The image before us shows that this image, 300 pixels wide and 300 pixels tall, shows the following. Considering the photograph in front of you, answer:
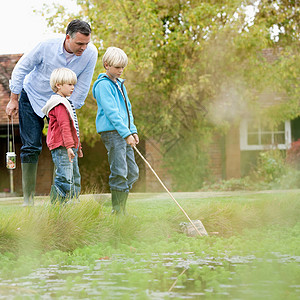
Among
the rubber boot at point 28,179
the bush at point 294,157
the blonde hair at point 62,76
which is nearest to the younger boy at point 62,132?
the blonde hair at point 62,76

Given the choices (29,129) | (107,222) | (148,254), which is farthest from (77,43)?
(148,254)

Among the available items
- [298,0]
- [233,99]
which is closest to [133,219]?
[233,99]

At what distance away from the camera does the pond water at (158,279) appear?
2830 millimetres

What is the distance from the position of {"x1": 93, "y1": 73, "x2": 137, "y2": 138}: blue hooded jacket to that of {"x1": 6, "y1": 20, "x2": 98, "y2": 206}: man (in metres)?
0.25

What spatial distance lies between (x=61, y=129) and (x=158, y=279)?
6.79 ft

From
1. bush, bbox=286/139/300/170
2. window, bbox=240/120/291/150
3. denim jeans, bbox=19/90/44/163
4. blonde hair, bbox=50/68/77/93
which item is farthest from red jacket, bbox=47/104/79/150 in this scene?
window, bbox=240/120/291/150

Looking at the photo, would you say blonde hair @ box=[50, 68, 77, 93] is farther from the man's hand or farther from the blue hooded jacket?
the man's hand

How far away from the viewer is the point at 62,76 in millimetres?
5020

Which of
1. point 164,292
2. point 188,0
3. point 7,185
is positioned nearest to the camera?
point 164,292

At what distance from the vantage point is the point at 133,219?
498cm

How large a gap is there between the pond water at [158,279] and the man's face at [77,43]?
81.8 inches

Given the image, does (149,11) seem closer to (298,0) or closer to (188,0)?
(188,0)

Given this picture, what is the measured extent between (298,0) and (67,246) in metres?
11.1

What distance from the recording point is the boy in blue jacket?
5125 millimetres
